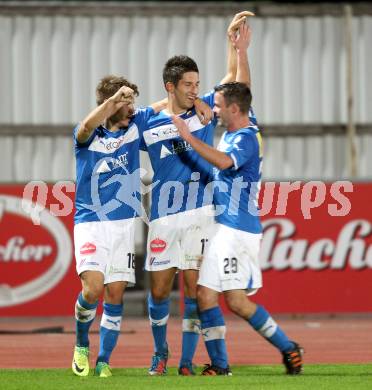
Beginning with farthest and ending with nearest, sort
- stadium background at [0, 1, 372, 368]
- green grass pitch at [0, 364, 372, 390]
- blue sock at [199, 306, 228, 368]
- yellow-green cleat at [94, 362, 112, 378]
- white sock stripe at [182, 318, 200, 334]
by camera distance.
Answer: stadium background at [0, 1, 372, 368] < white sock stripe at [182, 318, 200, 334] < yellow-green cleat at [94, 362, 112, 378] < blue sock at [199, 306, 228, 368] < green grass pitch at [0, 364, 372, 390]

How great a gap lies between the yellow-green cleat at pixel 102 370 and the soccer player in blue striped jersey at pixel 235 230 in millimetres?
818

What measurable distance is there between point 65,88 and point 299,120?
422 centimetres

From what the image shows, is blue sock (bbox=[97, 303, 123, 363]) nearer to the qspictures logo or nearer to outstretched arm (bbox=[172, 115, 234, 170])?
outstretched arm (bbox=[172, 115, 234, 170])

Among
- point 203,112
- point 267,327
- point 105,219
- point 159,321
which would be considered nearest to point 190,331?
point 159,321

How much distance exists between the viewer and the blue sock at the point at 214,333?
932 centimetres

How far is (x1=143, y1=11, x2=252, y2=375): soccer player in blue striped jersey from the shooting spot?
972 centimetres

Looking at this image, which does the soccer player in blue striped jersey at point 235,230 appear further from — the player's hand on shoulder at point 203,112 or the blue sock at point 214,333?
the player's hand on shoulder at point 203,112

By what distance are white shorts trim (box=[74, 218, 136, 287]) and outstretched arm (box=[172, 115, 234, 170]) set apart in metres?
1.08

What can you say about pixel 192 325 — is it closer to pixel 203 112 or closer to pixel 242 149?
pixel 242 149

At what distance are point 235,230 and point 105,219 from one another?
Answer: 3.67ft

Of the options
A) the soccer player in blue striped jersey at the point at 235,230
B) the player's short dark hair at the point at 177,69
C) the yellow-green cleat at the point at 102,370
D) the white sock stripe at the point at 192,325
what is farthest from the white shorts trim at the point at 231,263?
the player's short dark hair at the point at 177,69

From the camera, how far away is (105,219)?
31.9 ft

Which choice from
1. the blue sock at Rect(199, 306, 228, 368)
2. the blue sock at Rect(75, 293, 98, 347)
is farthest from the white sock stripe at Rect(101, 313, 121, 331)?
the blue sock at Rect(199, 306, 228, 368)

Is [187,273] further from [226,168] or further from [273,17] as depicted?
[273,17]
